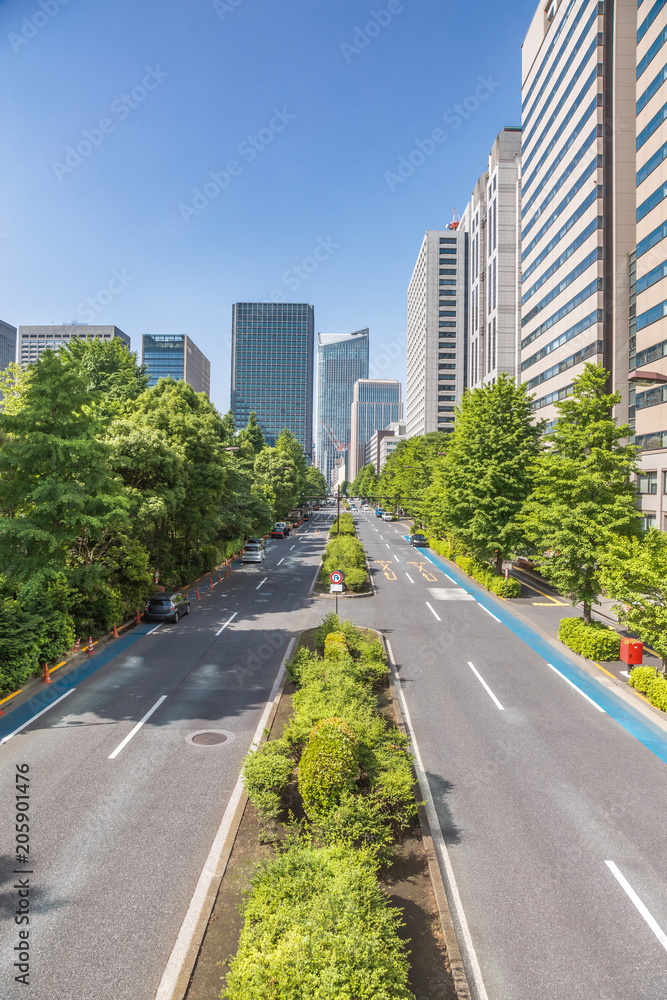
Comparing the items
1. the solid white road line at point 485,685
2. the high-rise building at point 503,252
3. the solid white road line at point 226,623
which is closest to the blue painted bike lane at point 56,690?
the solid white road line at point 226,623

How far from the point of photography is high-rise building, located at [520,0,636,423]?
148 ft

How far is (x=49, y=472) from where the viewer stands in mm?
19266

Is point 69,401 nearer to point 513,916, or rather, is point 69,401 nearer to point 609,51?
point 513,916

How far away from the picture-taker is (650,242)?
1406 inches

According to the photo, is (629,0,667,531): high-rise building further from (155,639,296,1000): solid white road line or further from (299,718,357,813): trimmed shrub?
(155,639,296,1000): solid white road line

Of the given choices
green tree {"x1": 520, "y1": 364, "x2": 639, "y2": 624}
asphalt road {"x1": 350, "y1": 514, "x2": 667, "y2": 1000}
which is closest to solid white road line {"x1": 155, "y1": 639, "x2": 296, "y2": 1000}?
asphalt road {"x1": 350, "y1": 514, "x2": 667, "y2": 1000}

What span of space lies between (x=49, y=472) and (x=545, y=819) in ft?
59.5

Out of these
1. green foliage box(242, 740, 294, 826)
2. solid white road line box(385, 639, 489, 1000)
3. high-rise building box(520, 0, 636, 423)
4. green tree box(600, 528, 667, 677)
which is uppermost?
high-rise building box(520, 0, 636, 423)

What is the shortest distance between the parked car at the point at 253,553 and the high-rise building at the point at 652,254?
29.2 meters

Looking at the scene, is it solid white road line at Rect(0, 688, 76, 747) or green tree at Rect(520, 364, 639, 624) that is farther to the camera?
green tree at Rect(520, 364, 639, 624)

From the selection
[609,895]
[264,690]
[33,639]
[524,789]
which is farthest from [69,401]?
[609,895]

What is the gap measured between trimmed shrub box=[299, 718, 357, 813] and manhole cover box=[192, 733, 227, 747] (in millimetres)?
4324

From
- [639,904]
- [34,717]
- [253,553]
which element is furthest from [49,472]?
[253,553]

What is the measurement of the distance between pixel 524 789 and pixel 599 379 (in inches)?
662
